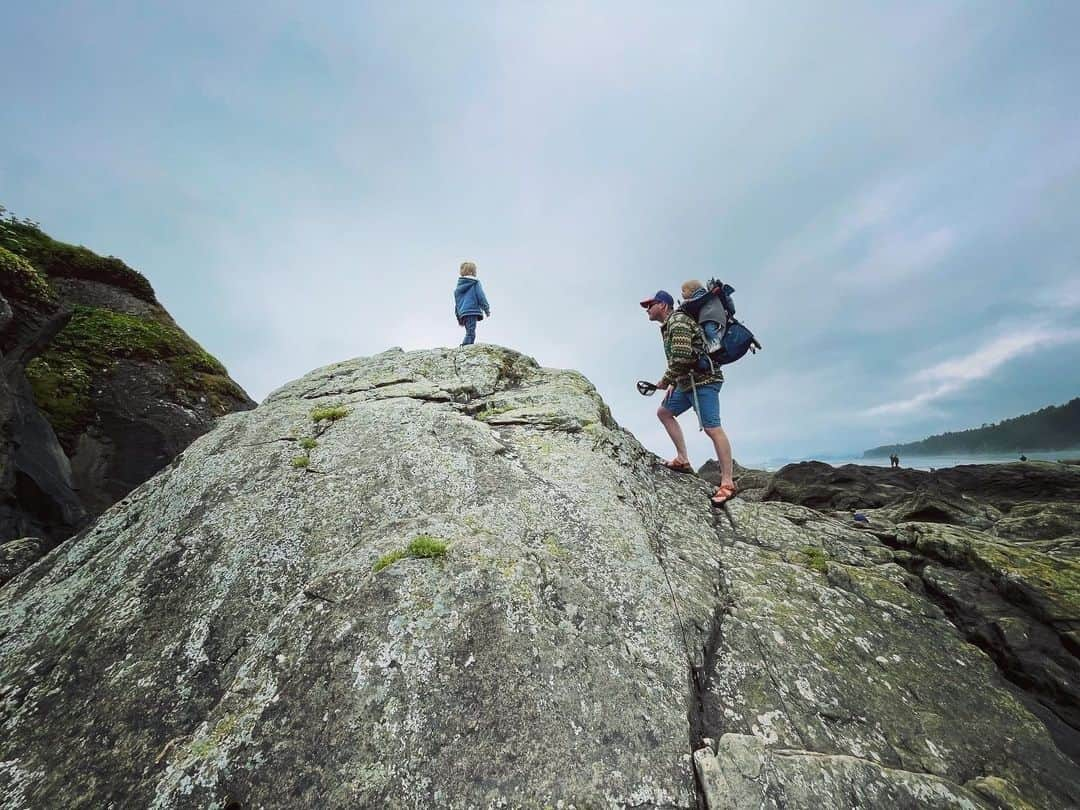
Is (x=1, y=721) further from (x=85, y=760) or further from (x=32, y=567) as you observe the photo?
(x=32, y=567)

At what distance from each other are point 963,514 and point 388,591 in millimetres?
17887

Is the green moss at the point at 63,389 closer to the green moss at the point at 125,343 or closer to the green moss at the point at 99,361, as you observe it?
the green moss at the point at 99,361

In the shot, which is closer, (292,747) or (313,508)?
(292,747)

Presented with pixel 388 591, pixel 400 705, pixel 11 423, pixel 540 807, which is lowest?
pixel 540 807

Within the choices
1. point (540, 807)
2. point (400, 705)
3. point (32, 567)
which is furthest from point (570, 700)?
point (32, 567)

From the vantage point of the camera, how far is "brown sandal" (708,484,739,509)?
11.3 m

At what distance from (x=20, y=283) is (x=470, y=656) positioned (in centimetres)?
1886

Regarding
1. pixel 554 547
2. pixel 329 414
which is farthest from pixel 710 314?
pixel 329 414

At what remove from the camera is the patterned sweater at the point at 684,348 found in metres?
11.7

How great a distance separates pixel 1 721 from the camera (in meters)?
5.70

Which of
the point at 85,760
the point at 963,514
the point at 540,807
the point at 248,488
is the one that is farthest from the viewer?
the point at 963,514

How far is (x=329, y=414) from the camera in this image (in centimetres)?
1138

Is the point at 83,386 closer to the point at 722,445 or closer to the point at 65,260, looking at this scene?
the point at 65,260

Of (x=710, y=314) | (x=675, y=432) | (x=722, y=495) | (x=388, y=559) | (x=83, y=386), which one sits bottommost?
(x=388, y=559)
